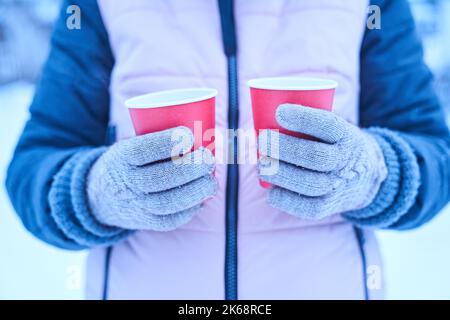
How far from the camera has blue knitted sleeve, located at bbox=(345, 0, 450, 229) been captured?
65cm

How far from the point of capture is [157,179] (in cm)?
51

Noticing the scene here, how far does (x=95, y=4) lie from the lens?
29.0 inches

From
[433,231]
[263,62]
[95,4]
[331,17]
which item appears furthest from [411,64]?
[433,231]

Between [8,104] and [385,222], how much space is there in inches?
92.8

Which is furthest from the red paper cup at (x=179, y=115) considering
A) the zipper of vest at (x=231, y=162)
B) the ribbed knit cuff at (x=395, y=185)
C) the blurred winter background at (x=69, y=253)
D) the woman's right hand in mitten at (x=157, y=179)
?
the blurred winter background at (x=69, y=253)

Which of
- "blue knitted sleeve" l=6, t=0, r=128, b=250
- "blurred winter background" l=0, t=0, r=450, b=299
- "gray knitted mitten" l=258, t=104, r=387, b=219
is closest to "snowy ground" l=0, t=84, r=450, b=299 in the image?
"blurred winter background" l=0, t=0, r=450, b=299

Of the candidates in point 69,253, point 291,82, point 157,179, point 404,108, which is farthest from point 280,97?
point 69,253

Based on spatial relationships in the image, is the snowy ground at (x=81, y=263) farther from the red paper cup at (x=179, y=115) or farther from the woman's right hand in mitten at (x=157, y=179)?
the red paper cup at (x=179, y=115)

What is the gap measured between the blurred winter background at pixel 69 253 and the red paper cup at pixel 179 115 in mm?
457

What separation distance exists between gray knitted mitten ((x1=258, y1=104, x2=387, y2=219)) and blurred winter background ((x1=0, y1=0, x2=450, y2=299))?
51cm

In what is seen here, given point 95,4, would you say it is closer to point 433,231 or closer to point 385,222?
point 385,222

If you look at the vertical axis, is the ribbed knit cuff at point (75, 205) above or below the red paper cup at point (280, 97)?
below

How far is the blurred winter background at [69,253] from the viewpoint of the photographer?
41.0 inches

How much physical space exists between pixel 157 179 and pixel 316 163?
21 centimetres
